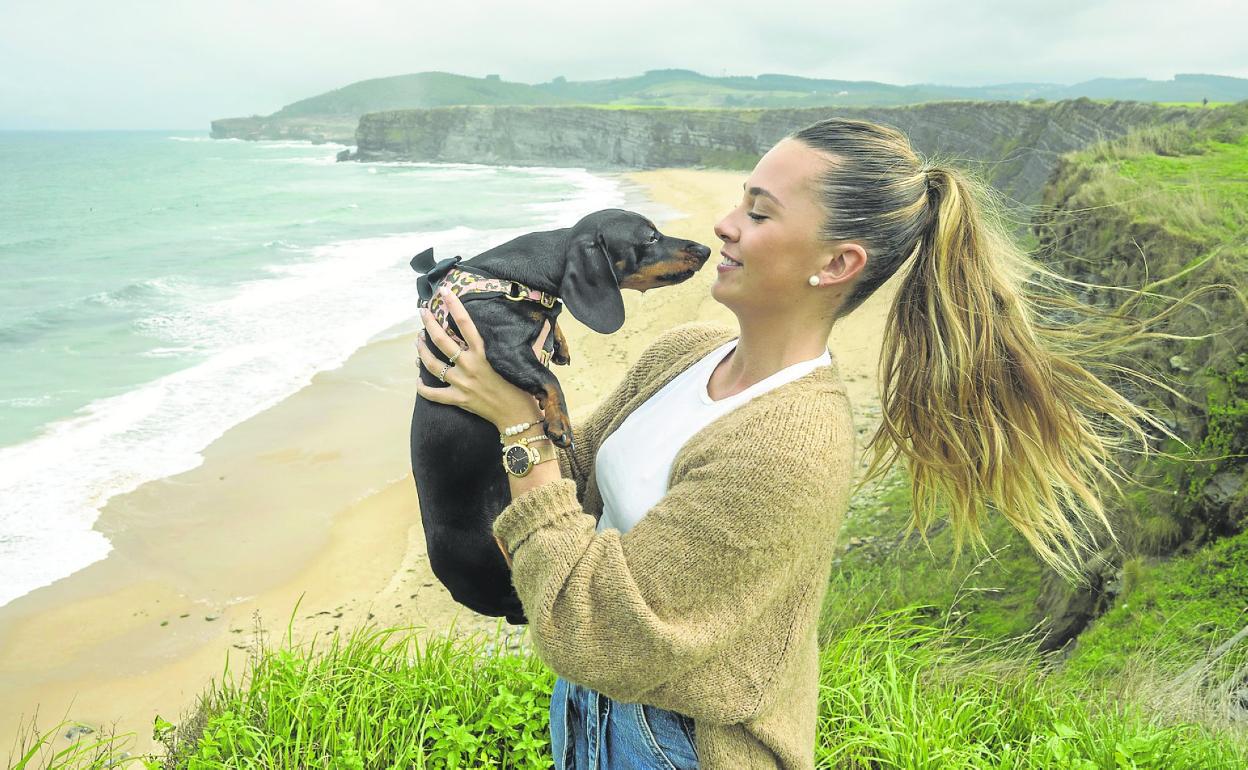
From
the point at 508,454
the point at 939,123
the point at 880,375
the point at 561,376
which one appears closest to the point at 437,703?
the point at 508,454

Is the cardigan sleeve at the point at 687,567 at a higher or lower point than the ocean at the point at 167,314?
higher

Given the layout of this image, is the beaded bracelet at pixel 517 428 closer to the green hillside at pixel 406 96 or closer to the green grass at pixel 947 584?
the green grass at pixel 947 584

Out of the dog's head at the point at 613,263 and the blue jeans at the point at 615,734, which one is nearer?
the blue jeans at the point at 615,734

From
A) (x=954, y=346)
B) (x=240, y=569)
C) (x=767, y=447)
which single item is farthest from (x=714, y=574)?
(x=240, y=569)

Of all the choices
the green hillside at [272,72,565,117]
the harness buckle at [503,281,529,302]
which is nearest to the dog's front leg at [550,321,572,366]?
the harness buckle at [503,281,529,302]

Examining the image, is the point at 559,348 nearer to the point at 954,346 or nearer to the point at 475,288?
the point at 475,288

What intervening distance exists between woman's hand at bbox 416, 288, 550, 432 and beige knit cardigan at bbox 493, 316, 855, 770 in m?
0.29

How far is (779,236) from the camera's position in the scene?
157 centimetres

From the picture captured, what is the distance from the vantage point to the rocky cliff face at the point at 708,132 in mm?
19125

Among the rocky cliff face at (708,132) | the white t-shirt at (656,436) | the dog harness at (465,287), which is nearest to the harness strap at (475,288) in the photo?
the dog harness at (465,287)

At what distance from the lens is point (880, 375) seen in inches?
75.5

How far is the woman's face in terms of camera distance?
156cm

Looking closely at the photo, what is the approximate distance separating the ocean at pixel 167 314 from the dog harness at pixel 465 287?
5.84 meters

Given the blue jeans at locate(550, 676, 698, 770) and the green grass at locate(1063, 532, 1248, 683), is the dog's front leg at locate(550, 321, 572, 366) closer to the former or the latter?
the blue jeans at locate(550, 676, 698, 770)
